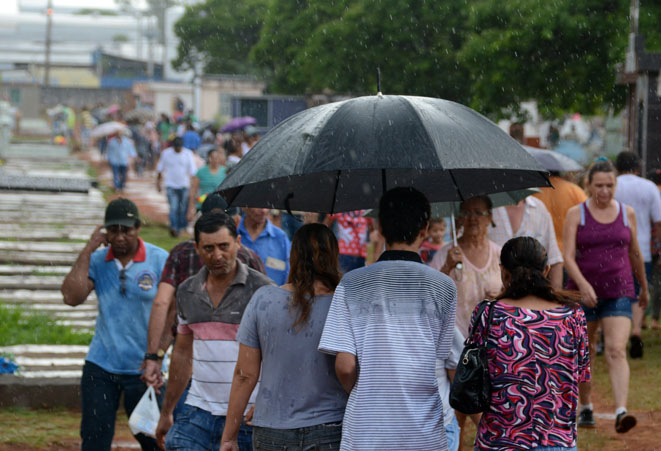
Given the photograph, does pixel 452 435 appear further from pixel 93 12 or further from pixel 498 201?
pixel 93 12

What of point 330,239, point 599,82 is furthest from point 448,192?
point 599,82

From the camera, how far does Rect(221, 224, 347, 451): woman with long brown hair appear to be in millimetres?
4250

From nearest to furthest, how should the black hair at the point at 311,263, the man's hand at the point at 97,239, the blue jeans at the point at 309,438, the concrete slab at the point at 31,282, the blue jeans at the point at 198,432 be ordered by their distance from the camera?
the blue jeans at the point at 309,438
the black hair at the point at 311,263
the blue jeans at the point at 198,432
the man's hand at the point at 97,239
the concrete slab at the point at 31,282

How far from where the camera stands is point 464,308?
627 cm

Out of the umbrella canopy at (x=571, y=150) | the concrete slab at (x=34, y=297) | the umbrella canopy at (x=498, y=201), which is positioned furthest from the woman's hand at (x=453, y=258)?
the umbrella canopy at (x=571, y=150)

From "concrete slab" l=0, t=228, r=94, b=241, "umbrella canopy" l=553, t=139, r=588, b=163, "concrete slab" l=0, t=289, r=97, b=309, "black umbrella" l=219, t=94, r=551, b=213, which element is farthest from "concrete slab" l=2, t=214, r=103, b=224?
"umbrella canopy" l=553, t=139, r=588, b=163

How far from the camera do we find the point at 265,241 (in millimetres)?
7527

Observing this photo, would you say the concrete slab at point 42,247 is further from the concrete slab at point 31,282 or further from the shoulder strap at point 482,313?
the shoulder strap at point 482,313

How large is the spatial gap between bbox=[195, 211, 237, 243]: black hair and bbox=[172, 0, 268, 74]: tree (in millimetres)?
49696

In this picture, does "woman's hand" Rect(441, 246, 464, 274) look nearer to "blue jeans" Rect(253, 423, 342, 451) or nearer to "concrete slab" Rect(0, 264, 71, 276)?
"blue jeans" Rect(253, 423, 342, 451)

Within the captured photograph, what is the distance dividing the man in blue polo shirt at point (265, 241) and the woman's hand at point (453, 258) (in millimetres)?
1467

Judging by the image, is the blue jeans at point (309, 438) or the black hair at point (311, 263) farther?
the black hair at point (311, 263)

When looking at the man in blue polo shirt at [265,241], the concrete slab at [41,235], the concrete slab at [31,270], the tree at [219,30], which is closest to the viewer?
the man in blue polo shirt at [265,241]

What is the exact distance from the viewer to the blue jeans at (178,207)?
1841 centimetres
